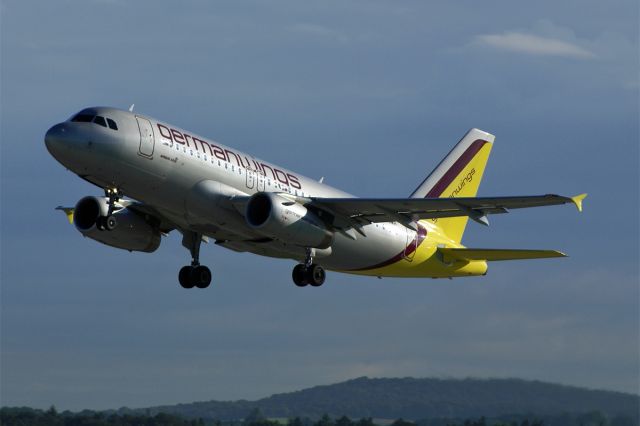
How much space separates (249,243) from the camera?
5066cm

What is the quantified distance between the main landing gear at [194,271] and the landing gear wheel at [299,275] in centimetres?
472

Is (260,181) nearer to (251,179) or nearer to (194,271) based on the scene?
(251,179)

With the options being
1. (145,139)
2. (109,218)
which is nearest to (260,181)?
(145,139)

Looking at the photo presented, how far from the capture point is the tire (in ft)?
174

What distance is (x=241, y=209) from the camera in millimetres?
46844

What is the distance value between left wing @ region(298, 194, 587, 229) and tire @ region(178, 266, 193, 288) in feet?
22.9

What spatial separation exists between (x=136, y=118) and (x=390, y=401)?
38208mm

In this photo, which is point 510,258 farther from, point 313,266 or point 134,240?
point 134,240

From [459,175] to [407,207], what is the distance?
515 inches

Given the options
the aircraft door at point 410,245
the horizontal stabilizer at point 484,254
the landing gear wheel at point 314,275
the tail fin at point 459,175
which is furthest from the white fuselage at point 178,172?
the tail fin at point 459,175

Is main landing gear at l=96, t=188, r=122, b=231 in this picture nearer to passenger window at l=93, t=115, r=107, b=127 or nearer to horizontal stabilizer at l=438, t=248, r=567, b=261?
passenger window at l=93, t=115, r=107, b=127

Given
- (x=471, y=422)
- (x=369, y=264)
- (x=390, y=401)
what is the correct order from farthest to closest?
(x=390, y=401) → (x=471, y=422) → (x=369, y=264)

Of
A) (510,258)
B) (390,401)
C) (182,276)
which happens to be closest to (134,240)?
(182,276)

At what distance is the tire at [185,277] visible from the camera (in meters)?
53.1
